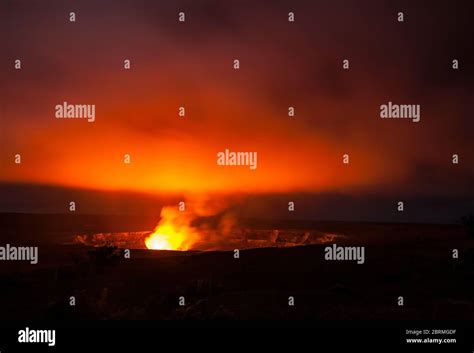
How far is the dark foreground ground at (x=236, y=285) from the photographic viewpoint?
35.6 feet

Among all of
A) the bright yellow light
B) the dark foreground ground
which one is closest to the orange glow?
the bright yellow light

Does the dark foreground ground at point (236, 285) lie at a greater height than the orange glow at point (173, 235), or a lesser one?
lesser

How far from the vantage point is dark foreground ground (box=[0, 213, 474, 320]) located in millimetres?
10852

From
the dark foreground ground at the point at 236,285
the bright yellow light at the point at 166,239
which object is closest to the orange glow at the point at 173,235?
the bright yellow light at the point at 166,239

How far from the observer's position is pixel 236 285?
471 inches

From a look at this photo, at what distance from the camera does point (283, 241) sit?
18.1 m

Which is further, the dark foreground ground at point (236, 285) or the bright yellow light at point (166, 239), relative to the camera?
the bright yellow light at point (166, 239)

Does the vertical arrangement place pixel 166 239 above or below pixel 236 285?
above

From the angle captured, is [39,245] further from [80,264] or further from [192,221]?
[192,221]

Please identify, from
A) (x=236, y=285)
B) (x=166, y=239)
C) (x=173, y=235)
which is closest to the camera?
(x=236, y=285)

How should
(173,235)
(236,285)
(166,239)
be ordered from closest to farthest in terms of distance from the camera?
(236,285)
(166,239)
(173,235)

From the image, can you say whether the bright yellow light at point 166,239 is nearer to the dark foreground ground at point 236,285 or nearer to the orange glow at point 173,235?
the orange glow at point 173,235

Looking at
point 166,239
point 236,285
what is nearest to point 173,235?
point 166,239

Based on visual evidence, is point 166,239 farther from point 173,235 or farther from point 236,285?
point 236,285
